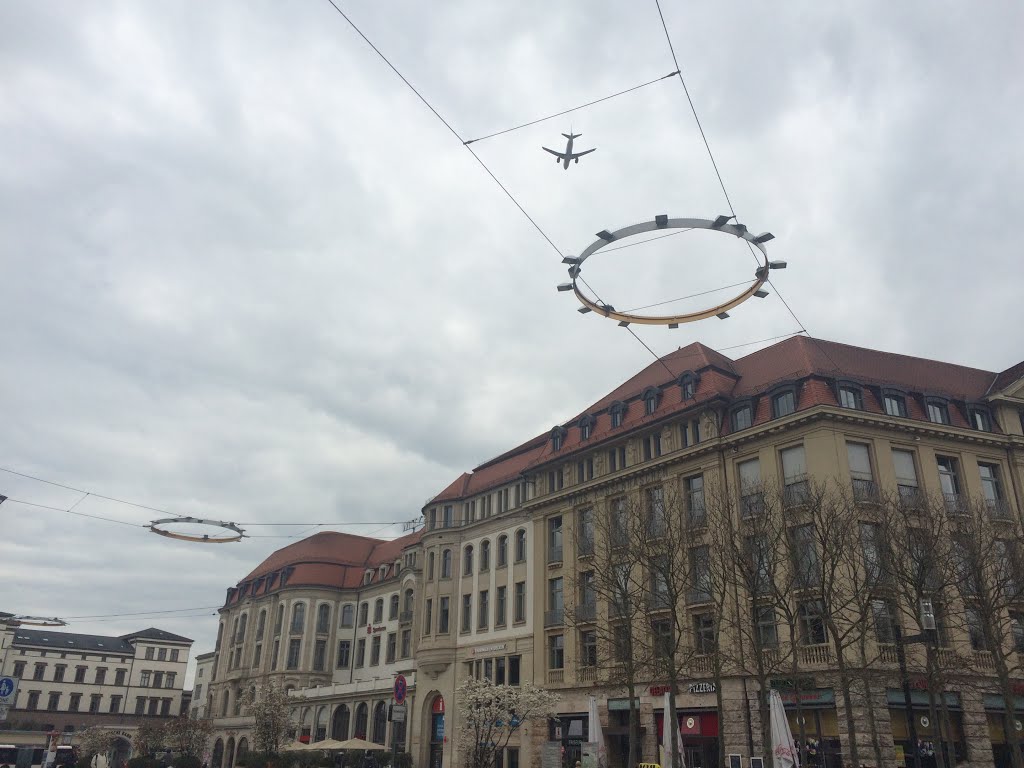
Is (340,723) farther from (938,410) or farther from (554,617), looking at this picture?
(938,410)

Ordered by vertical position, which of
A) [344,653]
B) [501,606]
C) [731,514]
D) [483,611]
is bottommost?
[344,653]

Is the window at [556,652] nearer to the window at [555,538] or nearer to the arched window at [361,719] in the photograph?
the window at [555,538]

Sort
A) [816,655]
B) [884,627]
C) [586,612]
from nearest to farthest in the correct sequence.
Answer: [884,627] → [816,655] → [586,612]

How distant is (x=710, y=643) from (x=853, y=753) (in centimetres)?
1160

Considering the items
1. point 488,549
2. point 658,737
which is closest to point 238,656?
point 488,549

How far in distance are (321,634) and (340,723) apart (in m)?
13.8

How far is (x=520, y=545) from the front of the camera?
174 ft

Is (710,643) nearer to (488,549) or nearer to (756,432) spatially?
(756,432)

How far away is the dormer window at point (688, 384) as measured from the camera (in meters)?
43.2

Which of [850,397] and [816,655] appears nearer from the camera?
[816,655]

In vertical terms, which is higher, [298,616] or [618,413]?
[618,413]

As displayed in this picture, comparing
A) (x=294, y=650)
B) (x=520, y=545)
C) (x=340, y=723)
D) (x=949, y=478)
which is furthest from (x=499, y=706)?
(x=294, y=650)

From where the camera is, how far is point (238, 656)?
87.7 m

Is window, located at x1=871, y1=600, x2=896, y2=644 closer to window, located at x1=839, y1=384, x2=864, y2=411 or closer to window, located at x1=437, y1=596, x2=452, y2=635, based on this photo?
window, located at x1=839, y1=384, x2=864, y2=411
